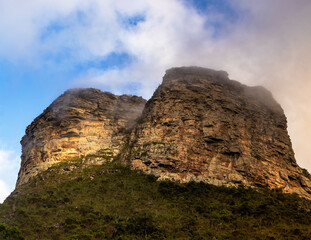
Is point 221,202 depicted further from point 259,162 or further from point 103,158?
point 103,158

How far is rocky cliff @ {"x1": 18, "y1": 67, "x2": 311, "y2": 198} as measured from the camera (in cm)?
6744

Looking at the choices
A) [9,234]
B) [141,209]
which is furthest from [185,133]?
[9,234]

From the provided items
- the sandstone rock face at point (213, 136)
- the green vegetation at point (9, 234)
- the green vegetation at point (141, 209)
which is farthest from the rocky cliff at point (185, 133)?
the green vegetation at point (9, 234)

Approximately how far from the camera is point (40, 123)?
84.0 meters

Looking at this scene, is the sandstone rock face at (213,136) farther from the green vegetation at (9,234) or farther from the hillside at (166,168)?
the green vegetation at (9,234)

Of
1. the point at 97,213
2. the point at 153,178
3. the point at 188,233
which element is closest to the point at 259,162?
the point at 153,178

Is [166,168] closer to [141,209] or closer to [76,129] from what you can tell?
[141,209]

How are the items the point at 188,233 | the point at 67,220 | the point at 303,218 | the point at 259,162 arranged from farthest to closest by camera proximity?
1. the point at 259,162
2. the point at 303,218
3. the point at 67,220
4. the point at 188,233

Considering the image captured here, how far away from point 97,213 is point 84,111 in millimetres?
34512

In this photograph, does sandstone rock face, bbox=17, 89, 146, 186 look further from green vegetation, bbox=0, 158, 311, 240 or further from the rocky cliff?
green vegetation, bbox=0, 158, 311, 240

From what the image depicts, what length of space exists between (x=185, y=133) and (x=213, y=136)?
5567mm

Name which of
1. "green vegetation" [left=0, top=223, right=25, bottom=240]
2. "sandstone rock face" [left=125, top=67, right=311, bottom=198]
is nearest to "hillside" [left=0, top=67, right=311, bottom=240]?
"green vegetation" [left=0, top=223, right=25, bottom=240]

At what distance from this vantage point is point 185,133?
7094cm

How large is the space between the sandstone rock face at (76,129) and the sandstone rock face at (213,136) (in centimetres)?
776
